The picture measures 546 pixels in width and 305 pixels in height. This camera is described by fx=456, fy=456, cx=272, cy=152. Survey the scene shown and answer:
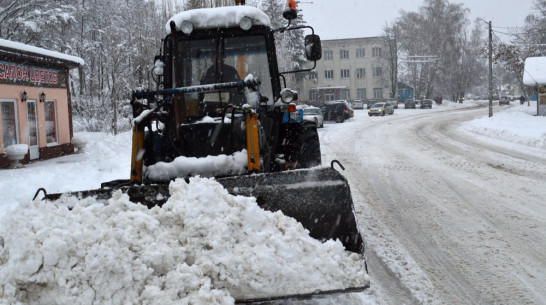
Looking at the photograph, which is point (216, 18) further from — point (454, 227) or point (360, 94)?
point (360, 94)

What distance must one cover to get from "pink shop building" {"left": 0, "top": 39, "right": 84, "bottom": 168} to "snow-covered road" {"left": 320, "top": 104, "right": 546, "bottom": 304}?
10.7 m

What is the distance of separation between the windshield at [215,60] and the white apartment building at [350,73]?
6486cm

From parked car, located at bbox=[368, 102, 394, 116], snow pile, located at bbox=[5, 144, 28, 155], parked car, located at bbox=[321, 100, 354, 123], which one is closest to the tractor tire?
snow pile, located at bbox=[5, 144, 28, 155]

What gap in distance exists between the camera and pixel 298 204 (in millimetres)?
→ 3285

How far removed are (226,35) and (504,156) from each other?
892 cm

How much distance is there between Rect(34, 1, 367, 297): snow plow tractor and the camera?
3.28m

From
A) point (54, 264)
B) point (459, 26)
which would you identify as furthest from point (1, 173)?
point (459, 26)

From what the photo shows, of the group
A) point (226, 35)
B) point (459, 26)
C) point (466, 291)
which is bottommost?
point (466, 291)

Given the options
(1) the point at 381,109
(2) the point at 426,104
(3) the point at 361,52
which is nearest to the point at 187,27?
(1) the point at 381,109

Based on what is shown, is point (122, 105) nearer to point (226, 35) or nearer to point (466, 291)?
point (226, 35)

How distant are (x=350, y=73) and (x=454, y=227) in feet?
222

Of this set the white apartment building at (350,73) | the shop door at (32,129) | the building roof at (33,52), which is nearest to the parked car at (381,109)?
the building roof at (33,52)

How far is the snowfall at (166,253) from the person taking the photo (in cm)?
246

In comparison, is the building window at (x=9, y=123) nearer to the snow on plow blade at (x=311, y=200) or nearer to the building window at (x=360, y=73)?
the snow on plow blade at (x=311, y=200)
